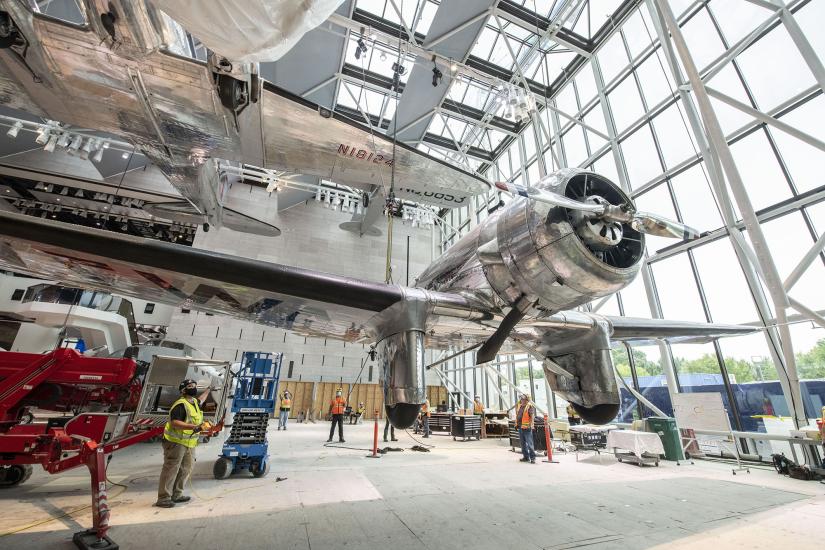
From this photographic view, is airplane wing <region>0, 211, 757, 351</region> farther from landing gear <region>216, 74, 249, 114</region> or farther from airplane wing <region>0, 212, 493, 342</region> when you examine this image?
landing gear <region>216, 74, 249, 114</region>

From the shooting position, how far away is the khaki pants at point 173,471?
4.27 metres

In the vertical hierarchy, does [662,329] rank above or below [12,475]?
above

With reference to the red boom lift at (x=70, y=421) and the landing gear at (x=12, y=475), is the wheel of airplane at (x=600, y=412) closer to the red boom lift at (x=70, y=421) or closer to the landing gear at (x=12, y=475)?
the red boom lift at (x=70, y=421)

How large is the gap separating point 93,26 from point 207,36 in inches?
102

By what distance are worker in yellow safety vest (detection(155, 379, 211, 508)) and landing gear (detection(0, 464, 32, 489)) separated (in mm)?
2403

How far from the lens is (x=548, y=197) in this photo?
314 centimetres

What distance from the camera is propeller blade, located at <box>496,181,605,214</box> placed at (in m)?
3.03

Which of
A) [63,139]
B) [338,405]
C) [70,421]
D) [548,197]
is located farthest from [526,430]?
[63,139]

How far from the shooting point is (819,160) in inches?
305

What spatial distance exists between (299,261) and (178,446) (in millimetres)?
18691

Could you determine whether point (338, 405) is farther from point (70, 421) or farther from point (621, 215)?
point (621, 215)

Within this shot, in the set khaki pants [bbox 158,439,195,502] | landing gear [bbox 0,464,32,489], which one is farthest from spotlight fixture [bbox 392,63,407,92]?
landing gear [bbox 0,464,32,489]

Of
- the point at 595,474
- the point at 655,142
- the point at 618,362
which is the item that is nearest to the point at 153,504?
the point at 595,474

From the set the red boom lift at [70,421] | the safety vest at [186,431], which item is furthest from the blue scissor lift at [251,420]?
the safety vest at [186,431]
